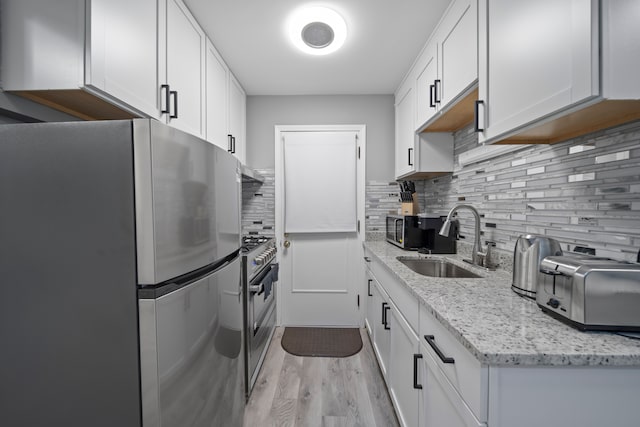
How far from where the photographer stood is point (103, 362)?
0.82 metres

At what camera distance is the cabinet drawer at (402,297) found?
1188 mm

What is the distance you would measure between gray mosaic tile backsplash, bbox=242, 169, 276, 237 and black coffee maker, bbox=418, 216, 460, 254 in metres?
1.41

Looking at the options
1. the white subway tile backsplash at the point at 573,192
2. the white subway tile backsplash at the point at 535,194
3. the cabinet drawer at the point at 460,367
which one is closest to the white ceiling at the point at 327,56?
the white subway tile backsplash at the point at 573,192

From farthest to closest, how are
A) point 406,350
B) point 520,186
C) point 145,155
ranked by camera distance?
point 520,186 < point 406,350 < point 145,155

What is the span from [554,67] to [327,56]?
155 cm

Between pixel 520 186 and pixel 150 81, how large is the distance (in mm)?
1841

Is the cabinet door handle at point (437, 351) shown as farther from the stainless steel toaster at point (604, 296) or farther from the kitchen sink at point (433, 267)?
the kitchen sink at point (433, 267)

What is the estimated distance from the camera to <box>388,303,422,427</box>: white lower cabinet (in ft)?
3.93

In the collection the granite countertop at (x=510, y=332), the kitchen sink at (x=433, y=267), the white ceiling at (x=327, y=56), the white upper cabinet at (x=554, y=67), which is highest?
the white ceiling at (x=327, y=56)

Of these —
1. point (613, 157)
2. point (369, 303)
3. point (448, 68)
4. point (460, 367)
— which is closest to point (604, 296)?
point (460, 367)

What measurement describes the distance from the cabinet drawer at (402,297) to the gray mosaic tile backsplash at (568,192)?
65 cm

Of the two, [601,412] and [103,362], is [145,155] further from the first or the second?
[601,412]

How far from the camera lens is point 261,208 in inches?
110

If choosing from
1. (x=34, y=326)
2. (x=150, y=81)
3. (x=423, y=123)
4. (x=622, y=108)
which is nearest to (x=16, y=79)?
(x=150, y=81)
